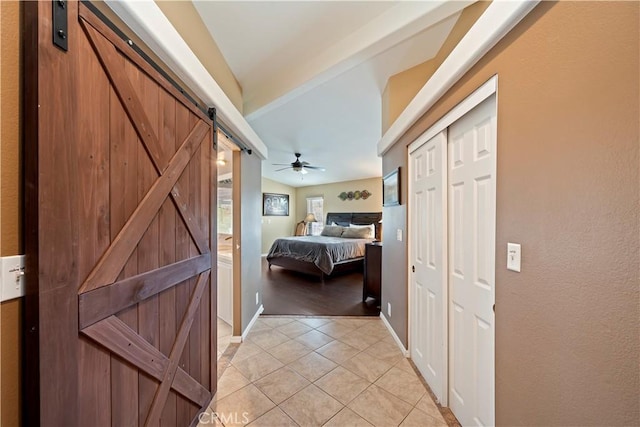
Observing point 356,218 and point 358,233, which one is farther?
point 356,218

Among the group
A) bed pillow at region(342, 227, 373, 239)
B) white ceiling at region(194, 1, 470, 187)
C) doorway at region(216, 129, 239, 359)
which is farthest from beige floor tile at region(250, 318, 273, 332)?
bed pillow at region(342, 227, 373, 239)

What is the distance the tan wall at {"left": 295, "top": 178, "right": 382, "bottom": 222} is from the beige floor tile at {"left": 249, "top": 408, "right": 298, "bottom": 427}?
558cm

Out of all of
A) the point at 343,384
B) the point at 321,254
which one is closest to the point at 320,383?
the point at 343,384

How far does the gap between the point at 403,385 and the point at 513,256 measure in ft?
4.71

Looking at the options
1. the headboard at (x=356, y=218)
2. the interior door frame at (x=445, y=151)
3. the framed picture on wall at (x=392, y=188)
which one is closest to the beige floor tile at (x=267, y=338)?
the interior door frame at (x=445, y=151)

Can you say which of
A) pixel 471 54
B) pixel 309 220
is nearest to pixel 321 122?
pixel 471 54

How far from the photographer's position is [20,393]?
0.66 m

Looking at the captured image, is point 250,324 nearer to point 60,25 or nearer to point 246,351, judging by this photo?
point 246,351

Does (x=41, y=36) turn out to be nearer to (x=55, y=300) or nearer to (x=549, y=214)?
(x=55, y=300)

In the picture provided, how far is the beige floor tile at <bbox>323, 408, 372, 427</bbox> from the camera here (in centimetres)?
149

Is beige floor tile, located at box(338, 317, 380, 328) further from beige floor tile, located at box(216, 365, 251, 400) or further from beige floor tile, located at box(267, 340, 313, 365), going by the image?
beige floor tile, located at box(216, 365, 251, 400)

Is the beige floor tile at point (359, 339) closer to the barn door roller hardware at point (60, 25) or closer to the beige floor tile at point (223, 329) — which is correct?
the beige floor tile at point (223, 329)

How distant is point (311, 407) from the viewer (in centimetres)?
163

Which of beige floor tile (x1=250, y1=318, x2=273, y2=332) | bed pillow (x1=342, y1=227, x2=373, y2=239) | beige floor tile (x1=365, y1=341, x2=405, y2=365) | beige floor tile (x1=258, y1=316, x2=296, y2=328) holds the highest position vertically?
bed pillow (x1=342, y1=227, x2=373, y2=239)
